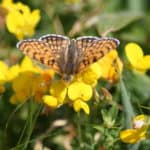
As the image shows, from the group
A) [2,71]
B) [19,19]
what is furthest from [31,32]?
[2,71]

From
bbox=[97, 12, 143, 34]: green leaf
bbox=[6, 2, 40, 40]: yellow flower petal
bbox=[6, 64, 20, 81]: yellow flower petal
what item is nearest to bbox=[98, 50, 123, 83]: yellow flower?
bbox=[6, 64, 20, 81]: yellow flower petal

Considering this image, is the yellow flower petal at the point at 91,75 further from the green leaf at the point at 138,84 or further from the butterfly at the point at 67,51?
the green leaf at the point at 138,84

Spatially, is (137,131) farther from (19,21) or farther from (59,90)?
(19,21)

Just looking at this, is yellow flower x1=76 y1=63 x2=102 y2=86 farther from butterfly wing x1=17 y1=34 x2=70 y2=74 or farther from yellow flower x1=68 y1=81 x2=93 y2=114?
butterfly wing x1=17 y1=34 x2=70 y2=74

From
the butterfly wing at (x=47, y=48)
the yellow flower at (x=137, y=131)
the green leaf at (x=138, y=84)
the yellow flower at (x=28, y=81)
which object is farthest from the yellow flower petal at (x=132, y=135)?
the green leaf at (x=138, y=84)

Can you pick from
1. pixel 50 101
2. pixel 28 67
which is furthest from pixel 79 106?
pixel 28 67

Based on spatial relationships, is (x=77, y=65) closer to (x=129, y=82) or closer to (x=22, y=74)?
(x=22, y=74)

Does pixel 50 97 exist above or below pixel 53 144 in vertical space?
above
